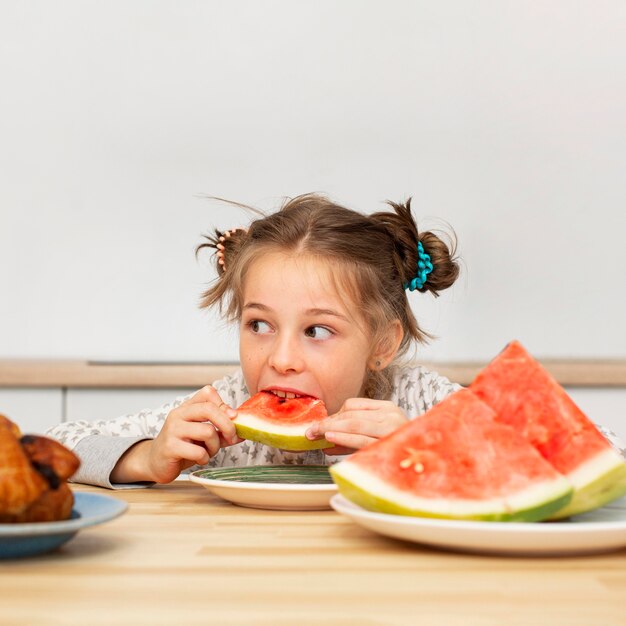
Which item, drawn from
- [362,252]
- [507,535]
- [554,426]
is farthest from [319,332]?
[507,535]

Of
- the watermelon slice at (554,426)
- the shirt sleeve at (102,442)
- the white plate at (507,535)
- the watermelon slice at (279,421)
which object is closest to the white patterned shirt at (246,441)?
the shirt sleeve at (102,442)

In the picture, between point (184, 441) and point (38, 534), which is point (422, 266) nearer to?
point (184, 441)

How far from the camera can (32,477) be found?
2.22 feet

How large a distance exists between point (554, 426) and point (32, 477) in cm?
52

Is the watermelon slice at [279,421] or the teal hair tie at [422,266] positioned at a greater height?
the teal hair tie at [422,266]

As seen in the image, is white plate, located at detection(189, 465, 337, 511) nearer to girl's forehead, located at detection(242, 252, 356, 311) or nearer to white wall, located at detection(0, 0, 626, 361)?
girl's forehead, located at detection(242, 252, 356, 311)

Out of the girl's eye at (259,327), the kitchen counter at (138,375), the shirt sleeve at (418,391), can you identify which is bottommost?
the kitchen counter at (138,375)

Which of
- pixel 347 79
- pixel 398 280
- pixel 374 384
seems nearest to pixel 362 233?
pixel 398 280

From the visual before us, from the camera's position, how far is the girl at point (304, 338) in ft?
4.52

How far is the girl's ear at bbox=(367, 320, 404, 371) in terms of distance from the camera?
6.49 feet

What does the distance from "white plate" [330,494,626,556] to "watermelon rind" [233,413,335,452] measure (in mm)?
601

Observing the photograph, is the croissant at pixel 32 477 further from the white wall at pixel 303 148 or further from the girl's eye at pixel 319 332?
the white wall at pixel 303 148

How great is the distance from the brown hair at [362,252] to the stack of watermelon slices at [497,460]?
3.29ft

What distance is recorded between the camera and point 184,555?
736 millimetres
